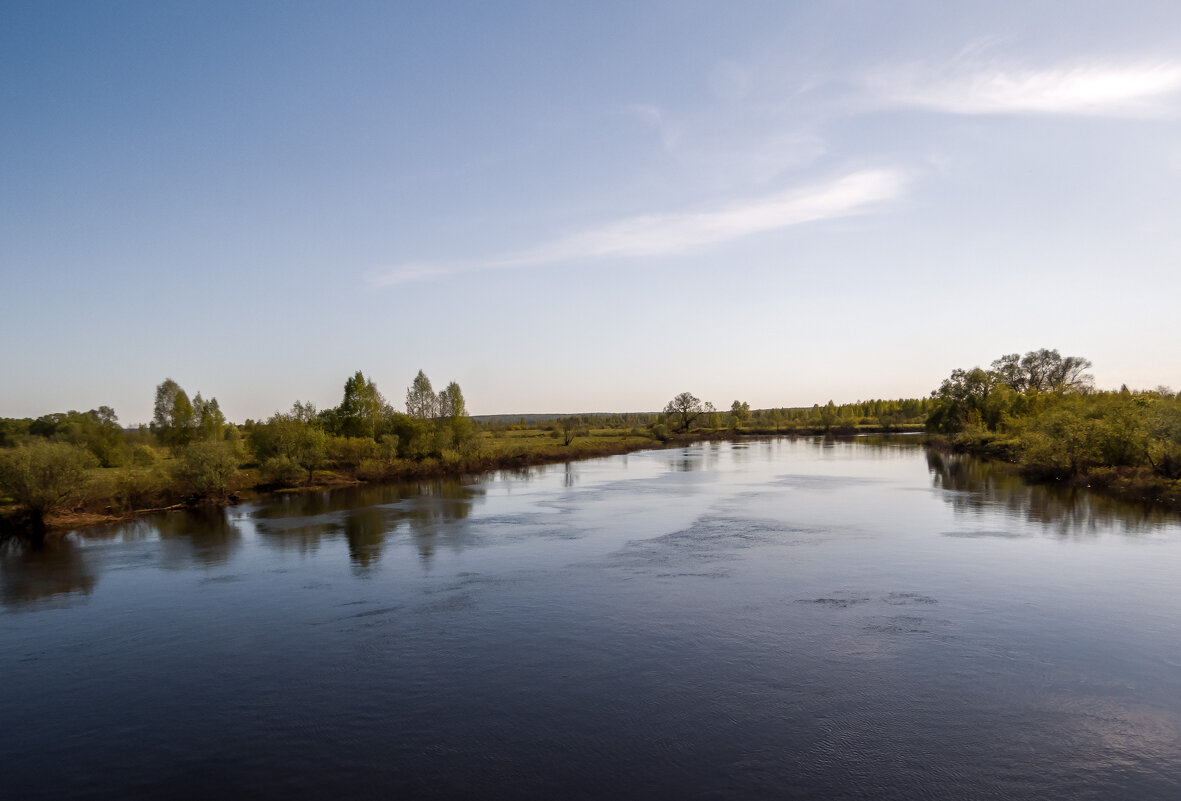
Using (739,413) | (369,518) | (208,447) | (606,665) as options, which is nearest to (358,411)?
(208,447)

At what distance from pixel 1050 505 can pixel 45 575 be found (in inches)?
1649

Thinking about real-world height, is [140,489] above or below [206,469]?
below

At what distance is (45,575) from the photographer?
21922 mm

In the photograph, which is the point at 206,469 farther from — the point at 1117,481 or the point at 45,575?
the point at 1117,481

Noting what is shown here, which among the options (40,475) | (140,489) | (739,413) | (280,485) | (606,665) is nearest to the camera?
(606,665)

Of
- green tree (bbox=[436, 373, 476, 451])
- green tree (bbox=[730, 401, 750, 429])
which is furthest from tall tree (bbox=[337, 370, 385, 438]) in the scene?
green tree (bbox=[730, 401, 750, 429])

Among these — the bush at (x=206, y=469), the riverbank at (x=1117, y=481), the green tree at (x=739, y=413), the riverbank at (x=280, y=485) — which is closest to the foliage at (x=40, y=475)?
the riverbank at (x=280, y=485)

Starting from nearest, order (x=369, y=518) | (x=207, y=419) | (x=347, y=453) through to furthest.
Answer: (x=369, y=518) < (x=347, y=453) < (x=207, y=419)

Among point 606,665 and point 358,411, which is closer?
point 606,665

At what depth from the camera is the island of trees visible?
30.9 m

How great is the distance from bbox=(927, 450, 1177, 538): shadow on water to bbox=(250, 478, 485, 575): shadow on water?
2433cm

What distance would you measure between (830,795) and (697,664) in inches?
176

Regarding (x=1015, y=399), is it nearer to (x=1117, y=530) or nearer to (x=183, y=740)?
(x=1117, y=530)

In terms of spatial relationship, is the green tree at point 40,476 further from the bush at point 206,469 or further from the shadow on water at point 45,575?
the bush at point 206,469
